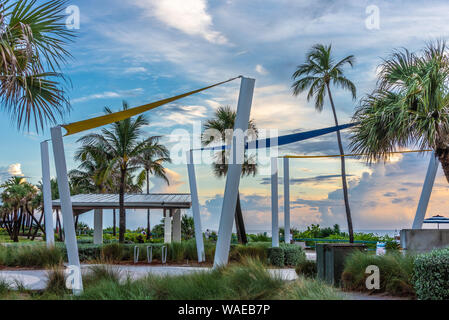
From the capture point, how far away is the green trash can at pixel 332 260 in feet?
31.8

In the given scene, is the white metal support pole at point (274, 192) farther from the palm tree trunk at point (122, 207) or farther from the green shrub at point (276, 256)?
the palm tree trunk at point (122, 207)

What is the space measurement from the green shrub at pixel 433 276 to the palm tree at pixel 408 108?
3.55 metres

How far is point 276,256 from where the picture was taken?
16.6 m

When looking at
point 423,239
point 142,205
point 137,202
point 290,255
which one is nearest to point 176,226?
point 142,205

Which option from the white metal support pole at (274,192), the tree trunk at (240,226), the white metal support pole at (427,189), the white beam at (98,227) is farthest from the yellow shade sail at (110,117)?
the tree trunk at (240,226)

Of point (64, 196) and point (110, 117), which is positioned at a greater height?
point (110, 117)

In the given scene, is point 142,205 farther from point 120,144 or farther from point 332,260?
point 332,260

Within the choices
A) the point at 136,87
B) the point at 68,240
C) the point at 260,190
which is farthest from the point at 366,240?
the point at 68,240

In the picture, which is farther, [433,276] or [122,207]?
[122,207]

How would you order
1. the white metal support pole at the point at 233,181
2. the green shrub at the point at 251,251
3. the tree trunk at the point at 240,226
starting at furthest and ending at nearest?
the tree trunk at the point at 240,226, the green shrub at the point at 251,251, the white metal support pole at the point at 233,181

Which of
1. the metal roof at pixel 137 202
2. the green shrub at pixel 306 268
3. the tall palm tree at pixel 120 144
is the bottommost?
the green shrub at pixel 306 268

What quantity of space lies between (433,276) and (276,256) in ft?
31.4

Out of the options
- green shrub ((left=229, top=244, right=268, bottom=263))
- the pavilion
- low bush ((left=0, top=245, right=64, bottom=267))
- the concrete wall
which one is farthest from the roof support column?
the concrete wall

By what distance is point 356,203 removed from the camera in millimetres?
23641
